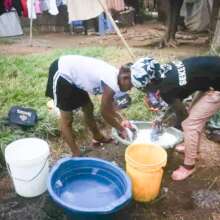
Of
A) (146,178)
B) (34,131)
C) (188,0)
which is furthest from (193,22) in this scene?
(146,178)

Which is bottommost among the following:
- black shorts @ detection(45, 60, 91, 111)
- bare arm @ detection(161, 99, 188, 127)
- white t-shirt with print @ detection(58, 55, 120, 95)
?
bare arm @ detection(161, 99, 188, 127)

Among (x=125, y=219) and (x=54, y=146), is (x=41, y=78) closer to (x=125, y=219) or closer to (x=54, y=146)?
(x=54, y=146)

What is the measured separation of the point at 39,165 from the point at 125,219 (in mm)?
800

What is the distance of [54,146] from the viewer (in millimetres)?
4070

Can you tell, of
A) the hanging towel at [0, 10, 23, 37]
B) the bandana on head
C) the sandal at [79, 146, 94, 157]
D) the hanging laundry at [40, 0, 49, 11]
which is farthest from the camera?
the hanging towel at [0, 10, 23, 37]

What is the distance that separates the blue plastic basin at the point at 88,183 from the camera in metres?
2.75

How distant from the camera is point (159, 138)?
3.51 meters

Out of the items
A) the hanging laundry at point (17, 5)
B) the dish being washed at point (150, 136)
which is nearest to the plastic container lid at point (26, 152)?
the dish being washed at point (150, 136)

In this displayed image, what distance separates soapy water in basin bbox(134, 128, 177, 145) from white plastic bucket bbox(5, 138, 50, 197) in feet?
2.82

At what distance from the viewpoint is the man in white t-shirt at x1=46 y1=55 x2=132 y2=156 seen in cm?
306

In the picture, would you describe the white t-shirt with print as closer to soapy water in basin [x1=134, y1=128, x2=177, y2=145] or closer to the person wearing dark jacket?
the person wearing dark jacket

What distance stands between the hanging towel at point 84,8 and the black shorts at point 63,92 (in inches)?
259

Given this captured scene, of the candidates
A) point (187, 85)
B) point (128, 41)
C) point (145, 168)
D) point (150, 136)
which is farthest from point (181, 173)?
point (128, 41)

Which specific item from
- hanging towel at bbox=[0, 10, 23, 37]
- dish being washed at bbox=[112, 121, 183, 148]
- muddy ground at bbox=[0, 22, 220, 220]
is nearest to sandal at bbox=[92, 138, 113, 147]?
muddy ground at bbox=[0, 22, 220, 220]
